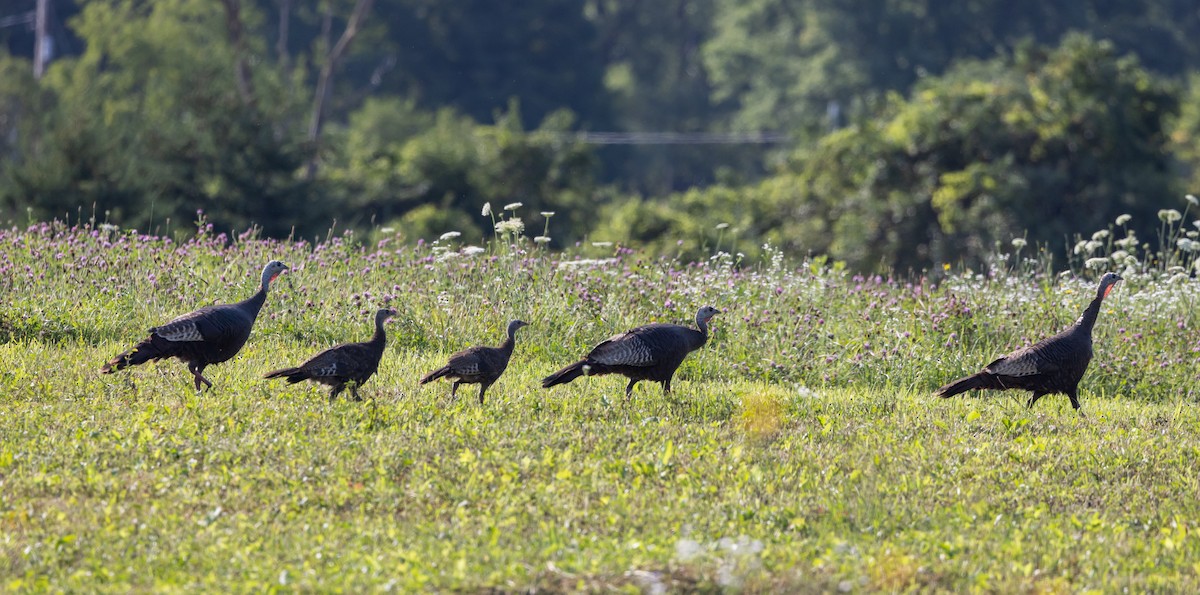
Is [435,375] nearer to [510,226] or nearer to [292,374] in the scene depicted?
[292,374]

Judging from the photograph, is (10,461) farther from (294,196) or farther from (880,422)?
(294,196)

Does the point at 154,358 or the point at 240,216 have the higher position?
the point at 154,358

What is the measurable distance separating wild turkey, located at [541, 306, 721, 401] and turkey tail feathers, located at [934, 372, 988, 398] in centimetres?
191

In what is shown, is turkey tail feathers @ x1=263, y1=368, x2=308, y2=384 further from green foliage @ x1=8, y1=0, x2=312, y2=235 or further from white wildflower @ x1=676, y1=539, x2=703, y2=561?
green foliage @ x1=8, y1=0, x2=312, y2=235

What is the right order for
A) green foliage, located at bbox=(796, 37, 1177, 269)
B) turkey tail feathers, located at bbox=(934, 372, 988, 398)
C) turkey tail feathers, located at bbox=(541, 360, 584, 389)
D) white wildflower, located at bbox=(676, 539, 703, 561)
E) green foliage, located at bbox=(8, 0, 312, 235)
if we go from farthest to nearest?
green foliage, located at bbox=(796, 37, 1177, 269) < green foliage, located at bbox=(8, 0, 312, 235) < turkey tail feathers, located at bbox=(934, 372, 988, 398) < turkey tail feathers, located at bbox=(541, 360, 584, 389) < white wildflower, located at bbox=(676, 539, 703, 561)

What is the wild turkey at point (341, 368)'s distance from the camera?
10.4m

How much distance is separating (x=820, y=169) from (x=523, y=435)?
22.6 metres

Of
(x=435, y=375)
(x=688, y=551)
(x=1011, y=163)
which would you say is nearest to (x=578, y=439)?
(x=435, y=375)

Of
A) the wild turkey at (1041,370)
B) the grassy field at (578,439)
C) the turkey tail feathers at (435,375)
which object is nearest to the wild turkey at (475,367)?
the turkey tail feathers at (435,375)

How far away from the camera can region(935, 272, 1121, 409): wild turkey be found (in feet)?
36.9

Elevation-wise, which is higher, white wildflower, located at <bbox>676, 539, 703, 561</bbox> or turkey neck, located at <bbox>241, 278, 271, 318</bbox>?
turkey neck, located at <bbox>241, 278, 271, 318</bbox>

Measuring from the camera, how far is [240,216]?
90.8ft

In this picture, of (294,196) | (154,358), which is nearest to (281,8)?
(294,196)

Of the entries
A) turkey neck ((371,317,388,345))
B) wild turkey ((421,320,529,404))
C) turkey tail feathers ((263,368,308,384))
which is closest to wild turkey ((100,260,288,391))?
turkey tail feathers ((263,368,308,384))
